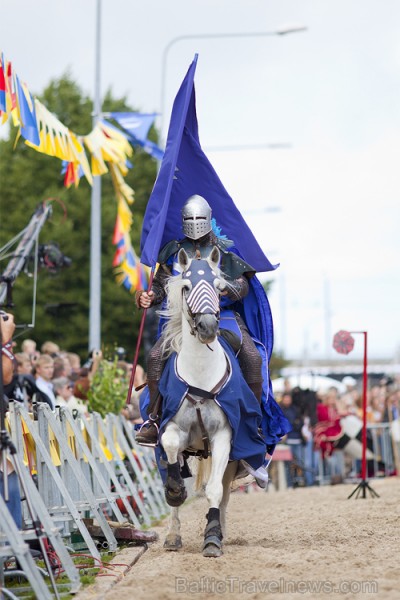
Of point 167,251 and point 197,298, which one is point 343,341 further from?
point 197,298

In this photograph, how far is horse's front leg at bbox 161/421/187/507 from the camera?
9016mm

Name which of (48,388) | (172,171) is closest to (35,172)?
(48,388)

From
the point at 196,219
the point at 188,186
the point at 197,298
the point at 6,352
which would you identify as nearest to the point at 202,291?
the point at 197,298

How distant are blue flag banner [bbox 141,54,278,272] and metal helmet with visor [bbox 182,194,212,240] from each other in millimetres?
697

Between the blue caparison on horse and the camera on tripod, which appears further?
the camera on tripod

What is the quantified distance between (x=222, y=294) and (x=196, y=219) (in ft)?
2.01

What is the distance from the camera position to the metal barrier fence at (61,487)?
22.2ft

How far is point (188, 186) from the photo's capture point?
428 inches

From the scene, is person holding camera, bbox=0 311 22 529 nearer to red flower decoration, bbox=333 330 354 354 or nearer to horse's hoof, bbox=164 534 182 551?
horse's hoof, bbox=164 534 182 551

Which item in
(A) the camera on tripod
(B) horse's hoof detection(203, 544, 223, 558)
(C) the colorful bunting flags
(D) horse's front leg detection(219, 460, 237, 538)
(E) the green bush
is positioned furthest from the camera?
(A) the camera on tripod

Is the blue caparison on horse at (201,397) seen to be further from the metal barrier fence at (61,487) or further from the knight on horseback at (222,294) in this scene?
the metal barrier fence at (61,487)

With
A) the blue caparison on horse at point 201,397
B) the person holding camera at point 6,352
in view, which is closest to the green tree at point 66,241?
the blue caparison on horse at point 201,397

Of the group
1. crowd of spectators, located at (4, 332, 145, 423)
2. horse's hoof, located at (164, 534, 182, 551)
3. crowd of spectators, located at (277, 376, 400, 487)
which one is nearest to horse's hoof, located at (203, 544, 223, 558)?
horse's hoof, located at (164, 534, 182, 551)

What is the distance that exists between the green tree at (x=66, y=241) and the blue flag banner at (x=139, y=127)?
44.2 feet
